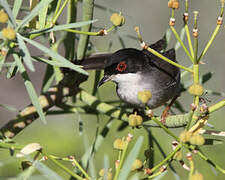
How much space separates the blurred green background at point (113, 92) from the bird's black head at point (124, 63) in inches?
7.4

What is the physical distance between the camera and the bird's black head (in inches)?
92.7

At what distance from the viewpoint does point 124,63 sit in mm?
2582

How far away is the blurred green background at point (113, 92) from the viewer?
2.99 meters

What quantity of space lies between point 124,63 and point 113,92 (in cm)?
144

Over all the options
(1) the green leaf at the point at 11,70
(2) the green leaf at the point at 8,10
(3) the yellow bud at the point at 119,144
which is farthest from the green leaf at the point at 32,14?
(3) the yellow bud at the point at 119,144

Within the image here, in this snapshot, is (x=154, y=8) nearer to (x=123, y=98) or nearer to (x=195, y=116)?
(x=123, y=98)

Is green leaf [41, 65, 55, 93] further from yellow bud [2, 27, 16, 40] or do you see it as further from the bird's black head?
yellow bud [2, 27, 16, 40]

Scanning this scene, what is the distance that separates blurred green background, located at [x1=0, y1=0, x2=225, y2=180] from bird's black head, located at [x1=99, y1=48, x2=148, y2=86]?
19 cm

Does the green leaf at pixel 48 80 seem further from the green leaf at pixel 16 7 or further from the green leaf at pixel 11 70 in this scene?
the green leaf at pixel 16 7

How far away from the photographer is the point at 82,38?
172cm

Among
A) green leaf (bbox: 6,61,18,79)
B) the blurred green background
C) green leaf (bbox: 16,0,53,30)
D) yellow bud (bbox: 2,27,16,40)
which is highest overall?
green leaf (bbox: 16,0,53,30)

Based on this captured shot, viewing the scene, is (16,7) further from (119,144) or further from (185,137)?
(185,137)

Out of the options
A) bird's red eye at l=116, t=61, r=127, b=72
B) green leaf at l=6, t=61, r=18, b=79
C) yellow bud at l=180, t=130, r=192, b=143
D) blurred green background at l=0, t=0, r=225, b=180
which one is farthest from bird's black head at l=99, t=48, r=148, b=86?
yellow bud at l=180, t=130, r=192, b=143

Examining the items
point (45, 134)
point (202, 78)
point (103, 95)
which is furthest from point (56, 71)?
point (103, 95)
